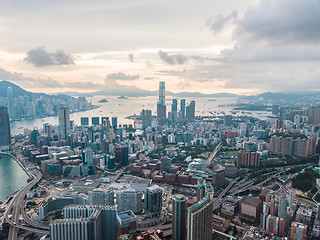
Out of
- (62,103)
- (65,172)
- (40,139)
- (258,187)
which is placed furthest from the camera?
(62,103)

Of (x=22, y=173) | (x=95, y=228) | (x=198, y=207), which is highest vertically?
(x=198, y=207)

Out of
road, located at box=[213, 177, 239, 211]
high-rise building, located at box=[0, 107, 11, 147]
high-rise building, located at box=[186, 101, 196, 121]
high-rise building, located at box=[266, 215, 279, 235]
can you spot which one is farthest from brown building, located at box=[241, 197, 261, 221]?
high-rise building, located at box=[186, 101, 196, 121]

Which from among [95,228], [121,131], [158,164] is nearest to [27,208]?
[95,228]

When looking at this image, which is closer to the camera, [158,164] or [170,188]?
[170,188]

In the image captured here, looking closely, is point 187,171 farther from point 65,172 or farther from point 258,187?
point 65,172

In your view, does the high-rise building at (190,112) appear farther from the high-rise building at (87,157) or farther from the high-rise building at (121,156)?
the high-rise building at (87,157)

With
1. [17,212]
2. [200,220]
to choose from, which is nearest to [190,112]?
[17,212]

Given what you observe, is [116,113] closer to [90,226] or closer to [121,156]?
[121,156]

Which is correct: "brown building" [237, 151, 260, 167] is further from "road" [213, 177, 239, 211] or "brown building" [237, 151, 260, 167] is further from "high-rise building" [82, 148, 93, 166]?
"high-rise building" [82, 148, 93, 166]
